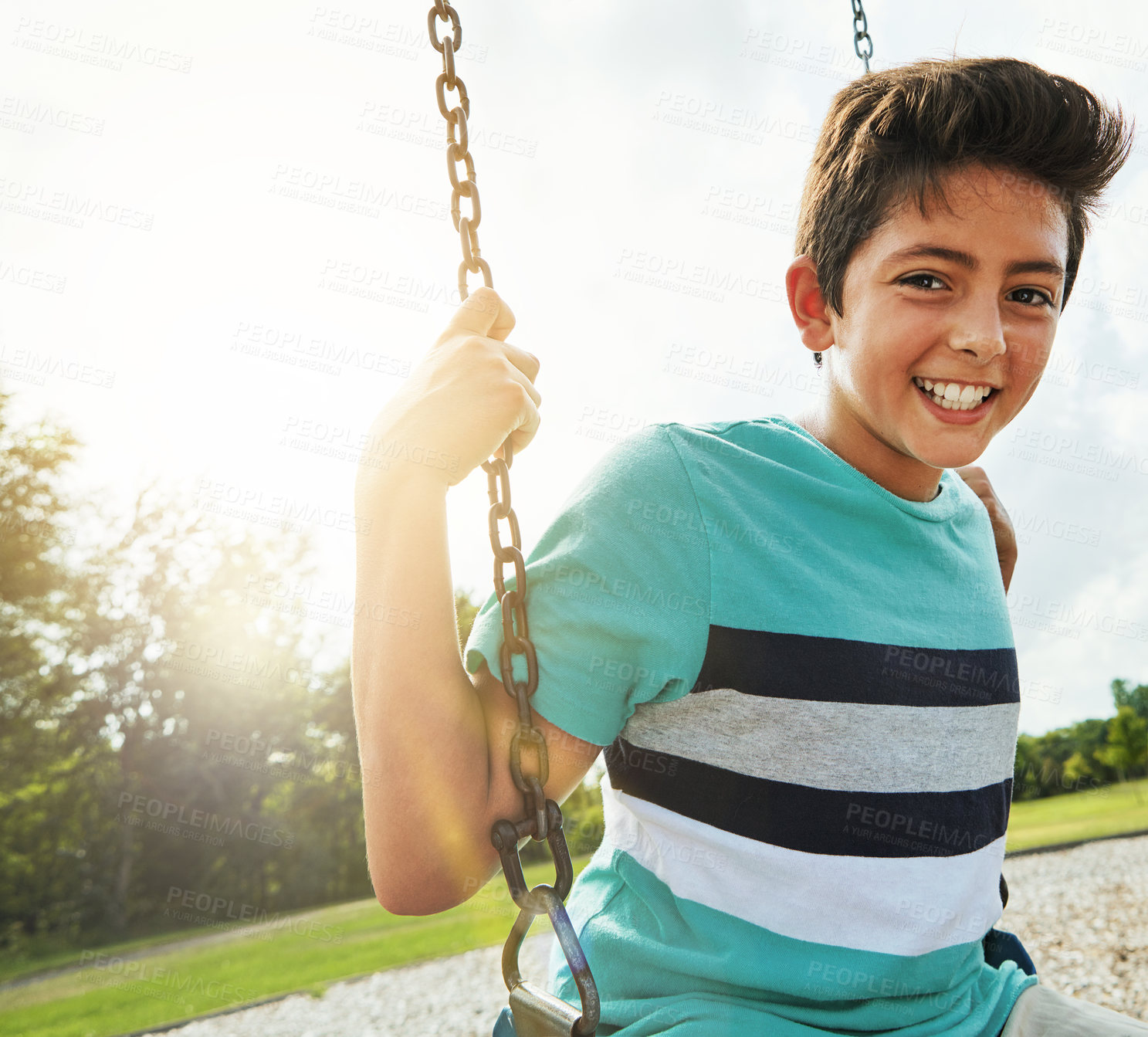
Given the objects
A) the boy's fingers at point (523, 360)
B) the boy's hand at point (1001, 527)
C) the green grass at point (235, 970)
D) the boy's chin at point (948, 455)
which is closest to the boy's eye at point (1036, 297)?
the boy's chin at point (948, 455)

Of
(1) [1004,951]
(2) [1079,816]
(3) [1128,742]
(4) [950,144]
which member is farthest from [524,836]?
(3) [1128,742]

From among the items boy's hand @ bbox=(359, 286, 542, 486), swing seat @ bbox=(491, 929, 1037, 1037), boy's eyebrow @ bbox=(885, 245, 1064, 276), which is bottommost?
swing seat @ bbox=(491, 929, 1037, 1037)

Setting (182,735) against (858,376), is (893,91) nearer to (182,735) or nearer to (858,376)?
(858,376)

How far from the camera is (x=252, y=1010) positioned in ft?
23.0

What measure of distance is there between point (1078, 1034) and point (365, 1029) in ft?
20.3

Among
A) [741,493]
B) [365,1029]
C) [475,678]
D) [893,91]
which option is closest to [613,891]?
[475,678]

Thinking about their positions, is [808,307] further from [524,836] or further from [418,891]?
[418,891]

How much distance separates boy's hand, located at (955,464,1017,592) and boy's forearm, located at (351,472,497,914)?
1.36 m

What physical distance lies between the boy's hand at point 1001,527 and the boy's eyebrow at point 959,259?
2.11 ft

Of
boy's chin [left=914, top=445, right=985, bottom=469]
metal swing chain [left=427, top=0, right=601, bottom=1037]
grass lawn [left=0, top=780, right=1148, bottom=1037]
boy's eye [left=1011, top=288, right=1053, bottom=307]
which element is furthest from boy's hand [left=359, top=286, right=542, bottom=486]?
grass lawn [left=0, top=780, right=1148, bottom=1037]

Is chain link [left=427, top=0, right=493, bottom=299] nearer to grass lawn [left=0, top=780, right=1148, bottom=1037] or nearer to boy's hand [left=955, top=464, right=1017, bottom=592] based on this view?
boy's hand [left=955, top=464, right=1017, bottom=592]

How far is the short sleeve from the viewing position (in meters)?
1.14

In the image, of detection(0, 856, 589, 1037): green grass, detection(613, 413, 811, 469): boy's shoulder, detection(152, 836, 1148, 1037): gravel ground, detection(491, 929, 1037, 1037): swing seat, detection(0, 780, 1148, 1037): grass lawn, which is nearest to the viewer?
detection(613, 413, 811, 469): boy's shoulder

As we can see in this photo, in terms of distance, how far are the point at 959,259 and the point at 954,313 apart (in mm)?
82
